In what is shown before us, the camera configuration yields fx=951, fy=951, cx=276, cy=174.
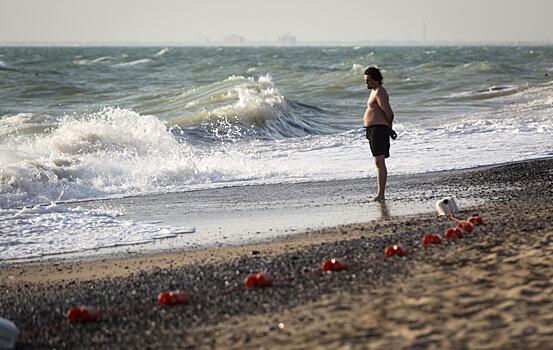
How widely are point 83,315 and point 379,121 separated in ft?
20.2

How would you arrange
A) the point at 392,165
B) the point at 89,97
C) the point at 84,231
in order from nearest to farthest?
the point at 84,231
the point at 392,165
the point at 89,97

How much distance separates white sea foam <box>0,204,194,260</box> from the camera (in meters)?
9.43

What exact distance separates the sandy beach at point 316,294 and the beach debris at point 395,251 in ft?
0.21

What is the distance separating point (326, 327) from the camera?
17.9 feet

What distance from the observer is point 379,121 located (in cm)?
1152

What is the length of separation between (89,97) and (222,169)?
2221 cm

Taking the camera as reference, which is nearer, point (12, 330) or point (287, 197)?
point (12, 330)

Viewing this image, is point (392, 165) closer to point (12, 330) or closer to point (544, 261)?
point (544, 261)

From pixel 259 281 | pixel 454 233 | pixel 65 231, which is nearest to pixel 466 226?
pixel 454 233

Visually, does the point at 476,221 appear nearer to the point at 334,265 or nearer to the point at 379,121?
the point at 334,265

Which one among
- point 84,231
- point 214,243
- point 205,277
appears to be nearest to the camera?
point 205,277

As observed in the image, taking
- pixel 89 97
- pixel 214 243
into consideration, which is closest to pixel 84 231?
pixel 214 243

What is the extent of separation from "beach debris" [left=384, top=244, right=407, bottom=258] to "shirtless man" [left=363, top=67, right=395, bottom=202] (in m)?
4.17

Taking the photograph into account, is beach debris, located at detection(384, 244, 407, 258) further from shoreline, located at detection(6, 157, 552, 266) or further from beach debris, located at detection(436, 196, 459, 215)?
→ beach debris, located at detection(436, 196, 459, 215)
